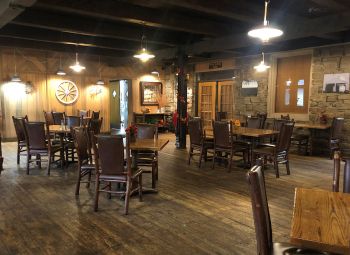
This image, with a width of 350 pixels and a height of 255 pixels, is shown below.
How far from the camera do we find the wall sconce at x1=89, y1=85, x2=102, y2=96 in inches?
428

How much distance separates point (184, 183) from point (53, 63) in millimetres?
7283

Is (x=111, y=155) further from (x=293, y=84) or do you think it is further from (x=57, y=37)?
(x=293, y=84)

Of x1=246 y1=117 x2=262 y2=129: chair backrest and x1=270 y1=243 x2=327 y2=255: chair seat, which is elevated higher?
x1=246 y1=117 x2=262 y2=129: chair backrest

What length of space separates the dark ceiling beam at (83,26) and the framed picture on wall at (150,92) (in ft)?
13.9

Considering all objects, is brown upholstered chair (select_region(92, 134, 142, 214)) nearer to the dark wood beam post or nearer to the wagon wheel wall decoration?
the dark wood beam post

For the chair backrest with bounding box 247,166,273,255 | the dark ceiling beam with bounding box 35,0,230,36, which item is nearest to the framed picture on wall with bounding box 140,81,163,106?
the dark ceiling beam with bounding box 35,0,230,36

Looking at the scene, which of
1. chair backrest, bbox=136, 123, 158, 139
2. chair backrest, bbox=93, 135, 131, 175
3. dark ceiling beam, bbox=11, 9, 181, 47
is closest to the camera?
chair backrest, bbox=93, 135, 131, 175

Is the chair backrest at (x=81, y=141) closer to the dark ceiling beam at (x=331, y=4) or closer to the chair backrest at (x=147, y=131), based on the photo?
the chair backrest at (x=147, y=131)

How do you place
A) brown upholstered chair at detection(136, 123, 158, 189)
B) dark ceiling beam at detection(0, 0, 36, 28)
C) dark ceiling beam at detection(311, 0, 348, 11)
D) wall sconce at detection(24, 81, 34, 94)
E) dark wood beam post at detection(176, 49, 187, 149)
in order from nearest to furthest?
dark ceiling beam at detection(0, 0, 36, 28) → dark ceiling beam at detection(311, 0, 348, 11) → brown upholstered chair at detection(136, 123, 158, 189) → dark wood beam post at detection(176, 49, 187, 149) → wall sconce at detection(24, 81, 34, 94)

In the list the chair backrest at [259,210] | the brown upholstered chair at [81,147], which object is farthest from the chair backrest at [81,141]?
the chair backrest at [259,210]

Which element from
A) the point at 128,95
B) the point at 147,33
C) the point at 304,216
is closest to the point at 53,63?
the point at 128,95

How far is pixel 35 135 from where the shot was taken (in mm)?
5176

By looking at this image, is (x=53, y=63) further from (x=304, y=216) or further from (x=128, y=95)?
(x=304, y=216)

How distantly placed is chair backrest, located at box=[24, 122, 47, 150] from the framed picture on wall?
6.84 metres
